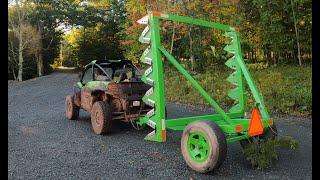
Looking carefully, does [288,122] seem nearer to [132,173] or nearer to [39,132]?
[132,173]

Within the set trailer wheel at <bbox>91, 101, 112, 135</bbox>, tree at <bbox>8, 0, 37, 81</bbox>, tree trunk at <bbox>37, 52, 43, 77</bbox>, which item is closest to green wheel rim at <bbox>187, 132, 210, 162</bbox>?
trailer wheel at <bbox>91, 101, 112, 135</bbox>

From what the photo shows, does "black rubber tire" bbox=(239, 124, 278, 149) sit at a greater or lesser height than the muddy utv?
lesser

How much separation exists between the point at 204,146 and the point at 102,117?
314 centimetres

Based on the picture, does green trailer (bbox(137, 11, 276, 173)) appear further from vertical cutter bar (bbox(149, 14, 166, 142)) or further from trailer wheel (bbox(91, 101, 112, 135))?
trailer wheel (bbox(91, 101, 112, 135))

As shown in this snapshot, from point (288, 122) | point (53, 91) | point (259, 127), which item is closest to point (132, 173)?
point (259, 127)

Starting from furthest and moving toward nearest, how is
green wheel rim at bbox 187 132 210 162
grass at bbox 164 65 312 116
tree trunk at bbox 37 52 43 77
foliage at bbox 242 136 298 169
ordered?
tree trunk at bbox 37 52 43 77, grass at bbox 164 65 312 116, foliage at bbox 242 136 298 169, green wheel rim at bbox 187 132 210 162

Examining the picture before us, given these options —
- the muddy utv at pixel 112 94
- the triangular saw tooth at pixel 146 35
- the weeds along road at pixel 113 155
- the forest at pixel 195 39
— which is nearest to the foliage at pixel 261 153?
the weeds along road at pixel 113 155

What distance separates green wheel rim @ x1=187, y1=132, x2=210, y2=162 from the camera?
17.3 feet

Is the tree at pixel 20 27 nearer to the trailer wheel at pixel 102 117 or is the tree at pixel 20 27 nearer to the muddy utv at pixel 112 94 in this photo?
the muddy utv at pixel 112 94

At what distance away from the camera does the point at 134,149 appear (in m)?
6.70

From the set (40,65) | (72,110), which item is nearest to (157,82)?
(72,110)

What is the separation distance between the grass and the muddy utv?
433 cm

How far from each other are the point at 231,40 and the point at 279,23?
12.2 meters

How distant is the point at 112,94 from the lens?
25.9ft
